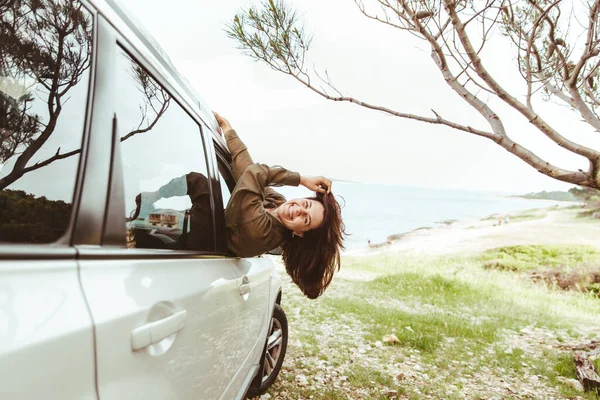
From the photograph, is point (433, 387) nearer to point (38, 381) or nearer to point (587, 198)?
point (38, 381)

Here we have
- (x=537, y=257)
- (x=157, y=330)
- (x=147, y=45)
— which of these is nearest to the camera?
(x=157, y=330)

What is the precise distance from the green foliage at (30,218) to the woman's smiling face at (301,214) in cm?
170

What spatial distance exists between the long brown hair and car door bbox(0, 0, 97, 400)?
1875 millimetres

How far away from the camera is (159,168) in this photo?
4.51ft

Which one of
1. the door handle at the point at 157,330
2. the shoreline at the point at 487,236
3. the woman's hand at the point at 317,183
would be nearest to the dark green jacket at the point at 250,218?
the woman's hand at the point at 317,183

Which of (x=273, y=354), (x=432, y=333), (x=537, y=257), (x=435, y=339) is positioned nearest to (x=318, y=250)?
(x=273, y=354)

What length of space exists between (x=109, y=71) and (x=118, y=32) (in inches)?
5.0

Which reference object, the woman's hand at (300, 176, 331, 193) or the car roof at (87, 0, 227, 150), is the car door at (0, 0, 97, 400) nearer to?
the car roof at (87, 0, 227, 150)

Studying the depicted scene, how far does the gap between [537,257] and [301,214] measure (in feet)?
49.6

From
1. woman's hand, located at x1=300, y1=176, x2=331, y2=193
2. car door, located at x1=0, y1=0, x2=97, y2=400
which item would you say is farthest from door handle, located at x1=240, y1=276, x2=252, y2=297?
car door, located at x1=0, y1=0, x2=97, y2=400

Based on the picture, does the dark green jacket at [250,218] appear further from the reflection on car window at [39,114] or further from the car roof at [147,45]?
the reflection on car window at [39,114]

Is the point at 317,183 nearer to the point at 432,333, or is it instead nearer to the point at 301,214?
the point at 301,214

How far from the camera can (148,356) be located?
3.24ft

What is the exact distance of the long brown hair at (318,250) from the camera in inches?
108
